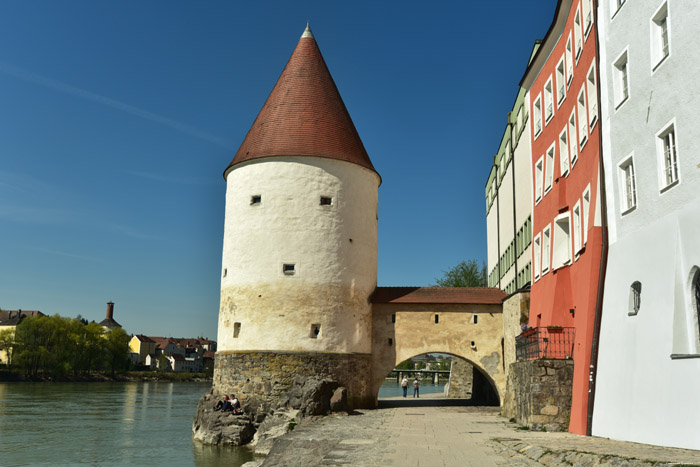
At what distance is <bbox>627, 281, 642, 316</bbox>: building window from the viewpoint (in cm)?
1120

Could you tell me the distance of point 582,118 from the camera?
15234 mm

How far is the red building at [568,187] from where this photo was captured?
44.0ft

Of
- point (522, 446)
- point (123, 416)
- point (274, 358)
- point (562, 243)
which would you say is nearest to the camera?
point (522, 446)

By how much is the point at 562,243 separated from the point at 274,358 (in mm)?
10916

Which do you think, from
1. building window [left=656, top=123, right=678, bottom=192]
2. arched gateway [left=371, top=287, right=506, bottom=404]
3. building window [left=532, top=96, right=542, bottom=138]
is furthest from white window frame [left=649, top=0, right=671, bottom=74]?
arched gateway [left=371, top=287, right=506, bottom=404]

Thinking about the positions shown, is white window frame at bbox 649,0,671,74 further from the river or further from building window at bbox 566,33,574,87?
the river

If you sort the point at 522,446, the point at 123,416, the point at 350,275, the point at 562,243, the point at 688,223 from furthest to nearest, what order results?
1. the point at 123,416
2. the point at 350,275
3. the point at 562,243
4. the point at 522,446
5. the point at 688,223

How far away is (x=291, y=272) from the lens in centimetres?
2320

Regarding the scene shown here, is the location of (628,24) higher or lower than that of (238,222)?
higher

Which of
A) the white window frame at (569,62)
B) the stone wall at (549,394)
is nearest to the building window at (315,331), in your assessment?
the stone wall at (549,394)

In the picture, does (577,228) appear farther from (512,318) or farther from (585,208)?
(512,318)

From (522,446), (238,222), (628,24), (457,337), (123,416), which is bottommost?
(123,416)

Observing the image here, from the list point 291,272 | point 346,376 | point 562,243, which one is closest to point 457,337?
Answer: point 346,376

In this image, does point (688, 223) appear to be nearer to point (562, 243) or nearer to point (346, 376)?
point (562, 243)
